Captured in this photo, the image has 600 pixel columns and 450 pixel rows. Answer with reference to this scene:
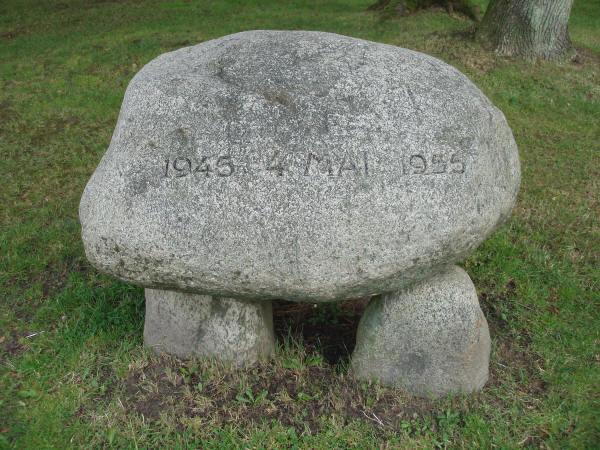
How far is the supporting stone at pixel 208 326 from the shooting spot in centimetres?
263

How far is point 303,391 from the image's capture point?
2.65 meters

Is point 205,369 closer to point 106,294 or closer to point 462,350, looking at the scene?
point 106,294

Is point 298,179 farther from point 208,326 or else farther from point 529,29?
point 529,29

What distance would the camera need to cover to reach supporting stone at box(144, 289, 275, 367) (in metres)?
2.63

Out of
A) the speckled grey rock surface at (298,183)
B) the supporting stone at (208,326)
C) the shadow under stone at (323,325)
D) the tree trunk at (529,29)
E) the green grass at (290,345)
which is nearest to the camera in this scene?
the speckled grey rock surface at (298,183)

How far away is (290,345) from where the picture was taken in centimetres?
301

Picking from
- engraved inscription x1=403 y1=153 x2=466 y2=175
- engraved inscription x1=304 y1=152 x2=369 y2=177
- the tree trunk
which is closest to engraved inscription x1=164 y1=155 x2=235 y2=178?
engraved inscription x1=304 y1=152 x2=369 y2=177

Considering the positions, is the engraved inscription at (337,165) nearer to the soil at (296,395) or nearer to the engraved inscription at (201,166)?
the engraved inscription at (201,166)

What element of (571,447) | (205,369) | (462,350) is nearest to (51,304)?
(205,369)

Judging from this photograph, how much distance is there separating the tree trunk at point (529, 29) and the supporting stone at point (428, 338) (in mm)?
5019

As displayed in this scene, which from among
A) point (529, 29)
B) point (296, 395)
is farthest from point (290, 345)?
point (529, 29)

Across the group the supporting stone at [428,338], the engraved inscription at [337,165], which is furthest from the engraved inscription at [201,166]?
the supporting stone at [428,338]

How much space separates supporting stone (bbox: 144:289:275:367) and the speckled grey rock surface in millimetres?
369

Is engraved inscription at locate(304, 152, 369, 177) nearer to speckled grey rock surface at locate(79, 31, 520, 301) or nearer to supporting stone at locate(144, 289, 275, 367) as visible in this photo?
speckled grey rock surface at locate(79, 31, 520, 301)
